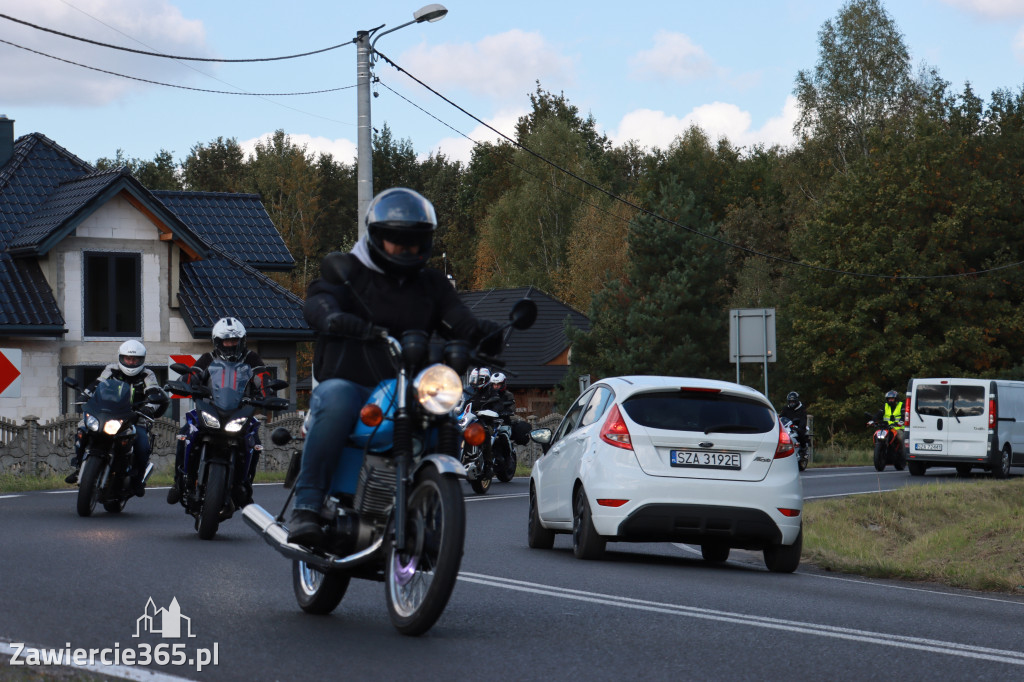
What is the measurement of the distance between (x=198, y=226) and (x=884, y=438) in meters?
18.1

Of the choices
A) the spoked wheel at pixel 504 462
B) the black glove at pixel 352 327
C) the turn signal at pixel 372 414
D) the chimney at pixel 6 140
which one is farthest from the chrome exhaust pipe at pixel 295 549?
the chimney at pixel 6 140

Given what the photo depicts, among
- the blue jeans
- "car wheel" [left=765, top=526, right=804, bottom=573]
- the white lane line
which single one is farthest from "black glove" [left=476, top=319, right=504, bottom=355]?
"car wheel" [left=765, top=526, right=804, bottom=573]

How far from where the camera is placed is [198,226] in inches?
1574

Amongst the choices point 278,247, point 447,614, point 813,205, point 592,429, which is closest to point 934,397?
point 278,247

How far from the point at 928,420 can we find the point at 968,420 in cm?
85

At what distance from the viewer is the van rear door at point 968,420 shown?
109ft

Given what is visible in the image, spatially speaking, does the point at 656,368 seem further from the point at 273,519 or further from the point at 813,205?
the point at 273,519

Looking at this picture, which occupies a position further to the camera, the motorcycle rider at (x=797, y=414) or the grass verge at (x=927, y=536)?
the motorcycle rider at (x=797, y=414)

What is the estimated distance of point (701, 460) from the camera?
39.2 feet

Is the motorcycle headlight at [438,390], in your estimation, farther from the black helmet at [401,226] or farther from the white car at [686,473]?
the white car at [686,473]

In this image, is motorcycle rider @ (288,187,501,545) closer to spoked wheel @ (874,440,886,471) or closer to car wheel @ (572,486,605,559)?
car wheel @ (572,486,605,559)

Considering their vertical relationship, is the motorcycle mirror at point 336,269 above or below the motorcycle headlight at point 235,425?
above

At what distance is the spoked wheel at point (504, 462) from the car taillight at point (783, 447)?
12207mm

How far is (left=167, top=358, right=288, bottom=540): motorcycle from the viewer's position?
1274 cm
